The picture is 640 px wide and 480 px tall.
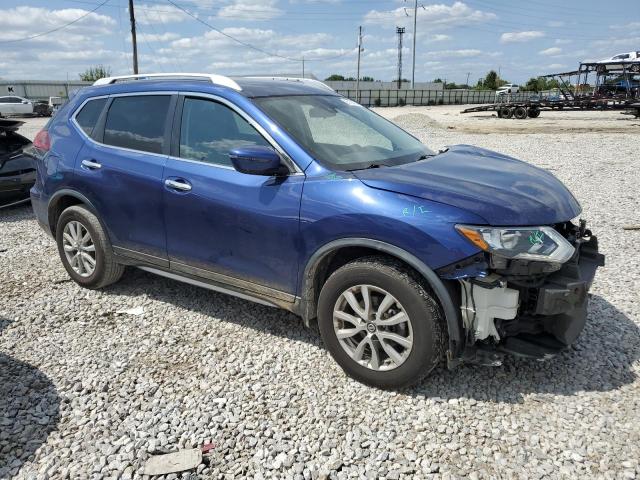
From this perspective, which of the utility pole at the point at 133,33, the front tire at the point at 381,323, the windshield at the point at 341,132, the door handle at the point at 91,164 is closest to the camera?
the front tire at the point at 381,323

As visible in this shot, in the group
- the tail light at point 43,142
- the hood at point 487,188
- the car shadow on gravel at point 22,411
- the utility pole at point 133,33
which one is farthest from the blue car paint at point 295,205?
the utility pole at point 133,33

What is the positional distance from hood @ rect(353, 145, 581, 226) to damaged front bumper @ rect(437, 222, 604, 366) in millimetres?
232

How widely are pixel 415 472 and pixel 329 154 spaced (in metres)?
2.00

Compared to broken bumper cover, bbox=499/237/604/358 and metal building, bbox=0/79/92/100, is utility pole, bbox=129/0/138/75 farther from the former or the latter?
broken bumper cover, bbox=499/237/604/358

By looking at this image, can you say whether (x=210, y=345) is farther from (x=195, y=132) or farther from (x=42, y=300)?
(x=42, y=300)

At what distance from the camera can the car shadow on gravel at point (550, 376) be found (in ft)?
10.9

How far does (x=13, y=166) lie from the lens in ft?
26.6

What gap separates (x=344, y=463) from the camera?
2.75 meters

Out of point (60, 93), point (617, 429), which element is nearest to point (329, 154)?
point (617, 429)

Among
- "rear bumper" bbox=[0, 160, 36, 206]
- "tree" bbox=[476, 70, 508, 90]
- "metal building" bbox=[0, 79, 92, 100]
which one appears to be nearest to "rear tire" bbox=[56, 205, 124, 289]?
"rear bumper" bbox=[0, 160, 36, 206]

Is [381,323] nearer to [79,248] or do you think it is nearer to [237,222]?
[237,222]

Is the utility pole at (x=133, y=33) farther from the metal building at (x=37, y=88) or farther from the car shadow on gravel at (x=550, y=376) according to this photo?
the car shadow on gravel at (x=550, y=376)

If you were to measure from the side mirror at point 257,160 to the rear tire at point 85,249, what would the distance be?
1887 mm

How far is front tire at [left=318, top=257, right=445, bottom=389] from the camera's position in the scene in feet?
9.91
